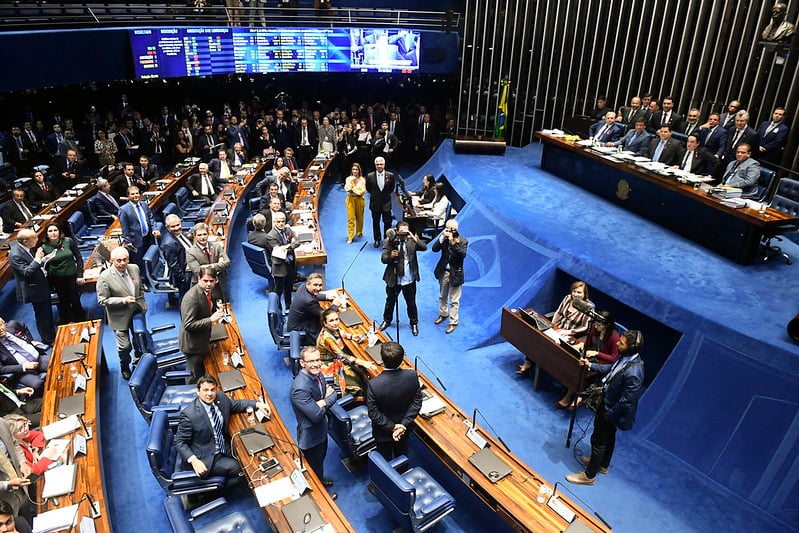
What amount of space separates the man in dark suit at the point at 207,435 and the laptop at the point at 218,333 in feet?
4.51

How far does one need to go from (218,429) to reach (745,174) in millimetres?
7522

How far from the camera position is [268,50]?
47.6 ft

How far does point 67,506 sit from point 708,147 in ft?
32.3

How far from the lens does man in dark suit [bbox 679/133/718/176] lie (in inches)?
338

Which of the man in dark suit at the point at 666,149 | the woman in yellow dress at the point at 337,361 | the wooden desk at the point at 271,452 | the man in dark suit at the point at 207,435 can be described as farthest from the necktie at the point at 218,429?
the man in dark suit at the point at 666,149

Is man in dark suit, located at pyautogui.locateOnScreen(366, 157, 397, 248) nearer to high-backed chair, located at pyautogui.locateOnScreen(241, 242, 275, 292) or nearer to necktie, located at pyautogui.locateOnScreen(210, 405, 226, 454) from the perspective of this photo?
high-backed chair, located at pyautogui.locateOnScreen(241, 242, 275, 292)

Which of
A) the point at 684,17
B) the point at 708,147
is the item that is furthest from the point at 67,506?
the point at 684,17

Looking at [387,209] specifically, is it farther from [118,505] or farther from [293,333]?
[118,505]

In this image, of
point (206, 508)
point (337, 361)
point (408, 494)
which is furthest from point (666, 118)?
point (206, 508)

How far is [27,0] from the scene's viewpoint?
12.4 metres

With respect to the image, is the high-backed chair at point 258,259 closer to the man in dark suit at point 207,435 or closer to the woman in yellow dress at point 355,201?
the woman in yellow dress at point 355,201

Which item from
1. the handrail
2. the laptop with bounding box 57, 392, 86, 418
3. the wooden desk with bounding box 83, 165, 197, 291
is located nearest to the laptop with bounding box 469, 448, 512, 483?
the laptop with bounding box 57, 392, 86, 418

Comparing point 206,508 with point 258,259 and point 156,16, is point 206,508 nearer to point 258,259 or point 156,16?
point 258,259

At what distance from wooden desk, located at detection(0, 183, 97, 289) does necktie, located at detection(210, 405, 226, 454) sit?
462 cm
